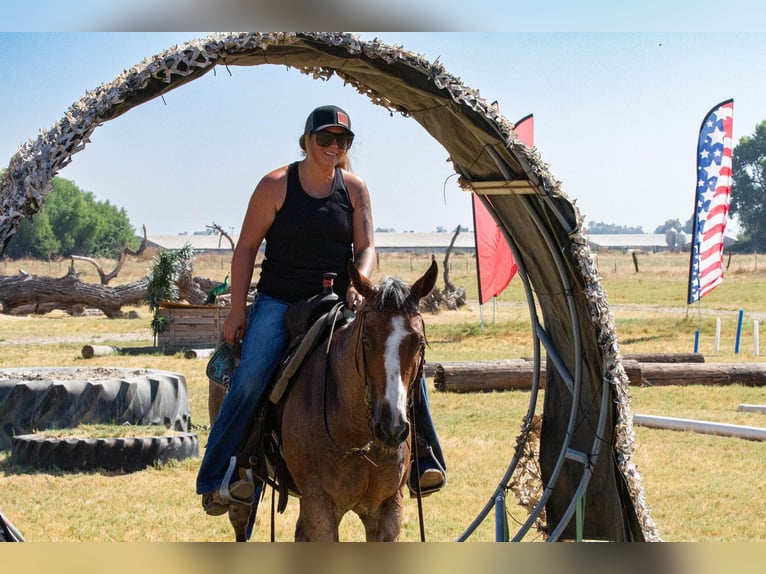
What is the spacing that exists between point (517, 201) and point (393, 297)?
1.71 m

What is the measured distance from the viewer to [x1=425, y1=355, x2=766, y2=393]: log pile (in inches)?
581

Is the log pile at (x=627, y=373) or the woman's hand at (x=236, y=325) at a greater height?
the woman's hand at (x=236, y=325)

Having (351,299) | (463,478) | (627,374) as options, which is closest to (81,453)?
(463,478)

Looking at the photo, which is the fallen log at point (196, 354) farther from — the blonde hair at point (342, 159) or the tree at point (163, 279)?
the blonde hair at point (342, 159)

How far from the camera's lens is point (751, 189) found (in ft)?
304

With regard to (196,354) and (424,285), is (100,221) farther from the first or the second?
(424,285)

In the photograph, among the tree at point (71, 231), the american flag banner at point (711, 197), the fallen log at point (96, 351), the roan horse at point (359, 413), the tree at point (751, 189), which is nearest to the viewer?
the roan horse at point (359, 413)

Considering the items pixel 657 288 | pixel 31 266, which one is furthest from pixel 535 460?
pixel 31 266

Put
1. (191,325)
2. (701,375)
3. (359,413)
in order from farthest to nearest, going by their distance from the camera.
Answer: (191,325)
(701,375)
(359,413)

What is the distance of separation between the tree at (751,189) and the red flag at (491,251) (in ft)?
226

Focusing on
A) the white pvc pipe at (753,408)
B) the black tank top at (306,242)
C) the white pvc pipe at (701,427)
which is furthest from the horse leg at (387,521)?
the white pvc pipe at (753,408)

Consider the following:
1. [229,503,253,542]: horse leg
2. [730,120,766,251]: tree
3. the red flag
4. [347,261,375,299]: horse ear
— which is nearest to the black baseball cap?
[347,261,375,299]: horse ear

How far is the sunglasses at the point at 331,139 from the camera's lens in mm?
5504

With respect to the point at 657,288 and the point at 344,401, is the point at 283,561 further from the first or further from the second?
the point at 657,288
